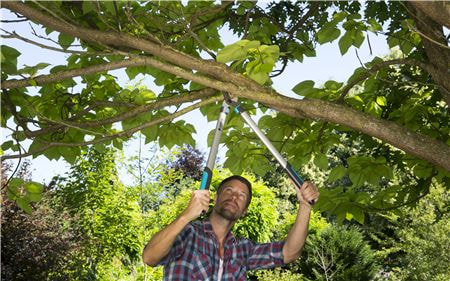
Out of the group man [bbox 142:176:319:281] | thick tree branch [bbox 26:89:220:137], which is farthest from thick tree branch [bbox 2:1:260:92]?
man [bbox 142:176:319:281]

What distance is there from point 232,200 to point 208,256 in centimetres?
31

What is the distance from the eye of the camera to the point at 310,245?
54.7 feet

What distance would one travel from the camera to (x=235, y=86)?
2.49 m

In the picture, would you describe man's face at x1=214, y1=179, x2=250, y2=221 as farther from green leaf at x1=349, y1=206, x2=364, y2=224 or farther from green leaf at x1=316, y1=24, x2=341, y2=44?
green leaf at x1=316, y1=24, x2=341, y2=44

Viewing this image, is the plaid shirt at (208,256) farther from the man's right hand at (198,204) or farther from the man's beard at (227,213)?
the man's right hand at (198,204)

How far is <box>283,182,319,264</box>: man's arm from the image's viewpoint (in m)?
2.74

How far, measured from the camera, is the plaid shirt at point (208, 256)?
280cm

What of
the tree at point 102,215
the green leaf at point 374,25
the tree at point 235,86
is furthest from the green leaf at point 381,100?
the tree at point 102,215

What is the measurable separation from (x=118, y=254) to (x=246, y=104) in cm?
1073

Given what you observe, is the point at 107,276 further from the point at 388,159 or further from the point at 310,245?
the point at 388,159

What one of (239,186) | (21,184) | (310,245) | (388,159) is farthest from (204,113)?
(310,245)

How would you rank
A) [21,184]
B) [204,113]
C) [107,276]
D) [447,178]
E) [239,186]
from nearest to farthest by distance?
[239,186], [21,184], [204,113], [447,178], [107,276]

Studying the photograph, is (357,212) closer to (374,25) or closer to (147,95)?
(374,25)

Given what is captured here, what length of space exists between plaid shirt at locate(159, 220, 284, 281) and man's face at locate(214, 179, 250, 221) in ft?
0.34
